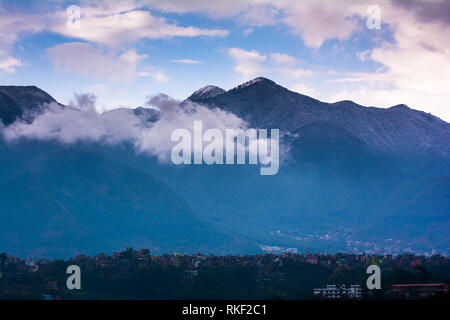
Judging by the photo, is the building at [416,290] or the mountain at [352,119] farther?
the mountain at [352,119]

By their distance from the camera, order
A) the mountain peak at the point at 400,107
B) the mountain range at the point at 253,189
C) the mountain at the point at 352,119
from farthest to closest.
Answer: the mountain peak at the point at 400,107, the mountain at the point at 352,119, the mountain range at the point at 253,189

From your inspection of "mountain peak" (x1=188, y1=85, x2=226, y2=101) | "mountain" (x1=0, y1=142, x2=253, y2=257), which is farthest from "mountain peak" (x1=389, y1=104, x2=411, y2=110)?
"mountain" (x1=0, y1=142, x2=253, y2=257)

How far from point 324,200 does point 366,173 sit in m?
12.2

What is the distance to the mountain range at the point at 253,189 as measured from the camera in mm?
128875

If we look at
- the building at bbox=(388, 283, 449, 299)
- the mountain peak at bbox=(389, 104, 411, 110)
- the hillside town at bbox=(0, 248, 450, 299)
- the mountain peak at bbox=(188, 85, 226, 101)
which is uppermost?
the mountain peak at bbox=(188, 85, 226, 101)

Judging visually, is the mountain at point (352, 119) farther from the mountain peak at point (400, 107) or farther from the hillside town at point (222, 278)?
the hillside town at point (222, 278)

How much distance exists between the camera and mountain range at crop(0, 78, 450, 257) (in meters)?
129

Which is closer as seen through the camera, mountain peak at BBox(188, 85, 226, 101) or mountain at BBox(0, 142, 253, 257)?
mountain at BBox(0, 142, 253, 257)

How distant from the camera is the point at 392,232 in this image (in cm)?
14100

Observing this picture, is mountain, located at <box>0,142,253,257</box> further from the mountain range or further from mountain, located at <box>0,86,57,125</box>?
mountain, located at <box>0,86,57,125</box>

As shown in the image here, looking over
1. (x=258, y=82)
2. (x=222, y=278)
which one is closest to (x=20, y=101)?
(x=258, y=82)

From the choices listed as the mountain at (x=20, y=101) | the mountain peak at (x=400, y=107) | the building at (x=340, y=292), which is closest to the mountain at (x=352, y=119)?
the mountain peak at (x=400, y=107)
